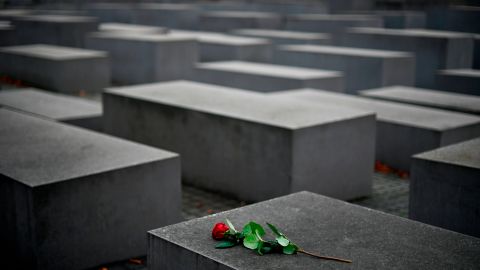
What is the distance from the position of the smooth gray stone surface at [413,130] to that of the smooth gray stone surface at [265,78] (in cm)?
252

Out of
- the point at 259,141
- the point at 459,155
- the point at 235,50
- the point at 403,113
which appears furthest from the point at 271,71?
the point at 459,155

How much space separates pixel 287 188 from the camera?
251 inches

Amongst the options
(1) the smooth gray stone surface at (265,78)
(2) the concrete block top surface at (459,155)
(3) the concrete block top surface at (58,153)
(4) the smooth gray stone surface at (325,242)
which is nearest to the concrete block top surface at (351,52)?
(1) the smooth gray stone surface at (265,78)

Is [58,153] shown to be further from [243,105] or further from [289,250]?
[289,250]

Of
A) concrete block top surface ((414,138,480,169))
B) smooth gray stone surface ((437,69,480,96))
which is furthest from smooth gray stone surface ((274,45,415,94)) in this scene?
concrete block top surface ((414,138,480,169))

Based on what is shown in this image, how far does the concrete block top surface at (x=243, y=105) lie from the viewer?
22.2 feet

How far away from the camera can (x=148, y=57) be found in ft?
45.1

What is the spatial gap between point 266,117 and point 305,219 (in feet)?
10.2

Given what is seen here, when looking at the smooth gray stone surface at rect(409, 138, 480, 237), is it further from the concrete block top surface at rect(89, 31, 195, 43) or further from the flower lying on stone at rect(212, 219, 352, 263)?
the concrete block top surface at rect(89, 31, 195, 43)

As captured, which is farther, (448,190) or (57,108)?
(57,108)

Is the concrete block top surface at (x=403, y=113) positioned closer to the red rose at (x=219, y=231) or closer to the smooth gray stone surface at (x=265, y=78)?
the smooth gray stone surface at (x=265, y=78)

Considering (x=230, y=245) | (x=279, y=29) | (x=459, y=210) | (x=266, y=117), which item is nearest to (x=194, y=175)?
(x=266, y=117)

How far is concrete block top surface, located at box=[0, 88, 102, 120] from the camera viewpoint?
8.23 m

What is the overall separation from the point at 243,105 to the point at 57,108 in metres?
2.90
